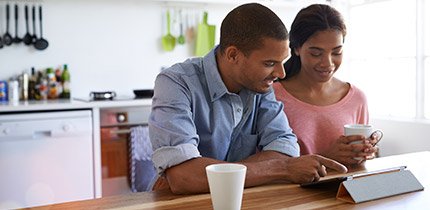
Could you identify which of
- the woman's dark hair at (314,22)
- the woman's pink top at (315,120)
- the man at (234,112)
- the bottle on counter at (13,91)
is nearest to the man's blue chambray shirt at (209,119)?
the man at (234,112)

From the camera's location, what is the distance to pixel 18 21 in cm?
334

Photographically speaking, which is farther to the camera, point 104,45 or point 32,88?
point 104,45

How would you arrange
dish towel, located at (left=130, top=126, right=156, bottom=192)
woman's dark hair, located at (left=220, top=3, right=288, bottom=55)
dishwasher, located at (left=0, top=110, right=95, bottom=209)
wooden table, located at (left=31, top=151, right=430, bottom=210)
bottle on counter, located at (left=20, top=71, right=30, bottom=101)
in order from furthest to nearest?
bottle on counter, located at (left=20, top=71, right=30, bottom=101), dish towel, located at (left=130, top=126, right=156, bottom=192), dishwasher, located at (left=0, top=110, right=95, bottom=209), woman's dark hair, located at (left=220, top=3, right=288, bottom=55), wooden table, located at (left=31, top=151, right=430, bottom=210)

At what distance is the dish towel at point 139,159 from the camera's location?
10.4ft

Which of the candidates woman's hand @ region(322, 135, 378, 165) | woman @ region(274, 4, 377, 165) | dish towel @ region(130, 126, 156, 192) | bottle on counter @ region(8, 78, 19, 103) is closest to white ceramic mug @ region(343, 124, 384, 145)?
woman's hand @ region(322, 135, 378, 165)

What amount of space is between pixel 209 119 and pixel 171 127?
213mm

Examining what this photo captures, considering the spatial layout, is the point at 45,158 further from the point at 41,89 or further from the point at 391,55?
the point at 391,55

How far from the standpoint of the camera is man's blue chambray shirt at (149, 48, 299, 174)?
129 cm

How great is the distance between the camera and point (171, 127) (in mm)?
1287

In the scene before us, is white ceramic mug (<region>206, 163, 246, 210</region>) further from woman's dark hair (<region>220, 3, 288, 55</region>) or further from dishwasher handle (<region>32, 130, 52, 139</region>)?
dishwasher handle (<region>32, 130, 52, 139</region>)

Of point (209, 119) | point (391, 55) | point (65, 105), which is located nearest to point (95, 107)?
point (65, 105)

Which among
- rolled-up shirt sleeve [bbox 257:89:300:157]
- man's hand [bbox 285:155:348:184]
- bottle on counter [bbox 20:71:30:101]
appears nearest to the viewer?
man's hand [bbox 285:155:348:184]

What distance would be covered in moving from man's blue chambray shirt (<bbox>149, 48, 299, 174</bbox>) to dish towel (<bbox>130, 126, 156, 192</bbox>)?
172 centimetres

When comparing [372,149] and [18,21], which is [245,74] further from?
[18,21]
